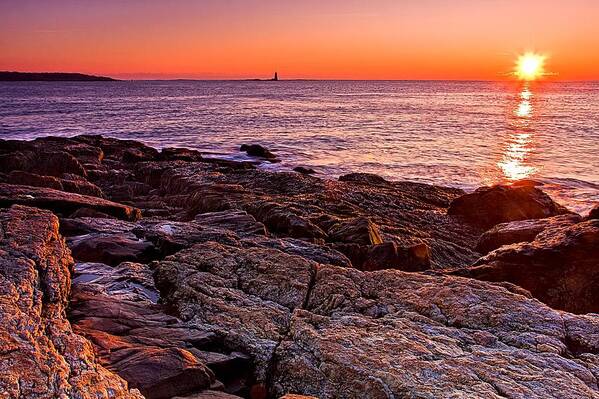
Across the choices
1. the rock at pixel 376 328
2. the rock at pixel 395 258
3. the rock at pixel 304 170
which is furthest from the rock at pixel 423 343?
the rock at pixel 304 170

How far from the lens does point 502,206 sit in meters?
16.7

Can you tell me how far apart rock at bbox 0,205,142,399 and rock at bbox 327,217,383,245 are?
5.75 m

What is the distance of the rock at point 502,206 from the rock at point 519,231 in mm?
2841

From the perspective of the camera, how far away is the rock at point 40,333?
12.0 feet

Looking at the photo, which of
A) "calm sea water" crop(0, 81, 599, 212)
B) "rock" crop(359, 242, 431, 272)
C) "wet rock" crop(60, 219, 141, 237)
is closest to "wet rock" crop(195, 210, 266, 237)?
"wet rock" crop(60, 219, 141, 237)

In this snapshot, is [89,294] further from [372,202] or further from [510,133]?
[510,133]

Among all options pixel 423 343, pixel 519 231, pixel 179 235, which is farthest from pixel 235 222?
pixel 519 231

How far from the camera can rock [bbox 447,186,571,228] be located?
1647 cm

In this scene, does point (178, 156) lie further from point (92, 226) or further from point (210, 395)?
point (210, 395)

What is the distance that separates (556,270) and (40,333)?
8.73 m

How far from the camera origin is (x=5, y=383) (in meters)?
3.52

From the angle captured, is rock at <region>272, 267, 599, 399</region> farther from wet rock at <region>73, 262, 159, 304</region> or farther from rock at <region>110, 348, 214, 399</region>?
wet rock at <region>73, 262, 159, 304</region>

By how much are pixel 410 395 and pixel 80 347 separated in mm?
2895

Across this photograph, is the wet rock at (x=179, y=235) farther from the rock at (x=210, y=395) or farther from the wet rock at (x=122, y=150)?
the wet rock at (x=122, y=150)
